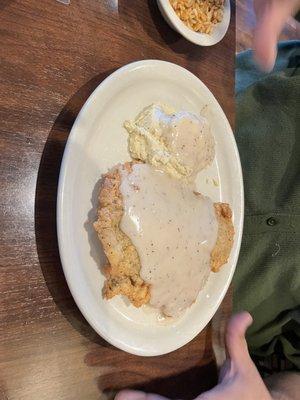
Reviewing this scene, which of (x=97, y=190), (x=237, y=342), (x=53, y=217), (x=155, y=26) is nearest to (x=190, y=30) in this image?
(x=155, y=26)

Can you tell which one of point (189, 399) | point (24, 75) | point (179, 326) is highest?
point (24, 75)

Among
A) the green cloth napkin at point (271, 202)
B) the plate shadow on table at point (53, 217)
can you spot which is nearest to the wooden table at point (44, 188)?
the plate shadow on table at point (53, 217)

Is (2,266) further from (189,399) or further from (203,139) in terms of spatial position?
(189,399)

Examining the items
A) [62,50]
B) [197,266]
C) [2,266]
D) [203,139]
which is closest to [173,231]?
[197,266]

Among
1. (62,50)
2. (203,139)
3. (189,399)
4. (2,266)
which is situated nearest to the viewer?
(2,266)

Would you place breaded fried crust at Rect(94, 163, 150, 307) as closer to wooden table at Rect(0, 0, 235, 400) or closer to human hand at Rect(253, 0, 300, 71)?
wooden table at Rect(0, 0, 235, 400)

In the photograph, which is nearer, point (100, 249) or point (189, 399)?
point (100, 249)

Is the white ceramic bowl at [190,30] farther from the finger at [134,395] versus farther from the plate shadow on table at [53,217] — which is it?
the finger at [134,395]
